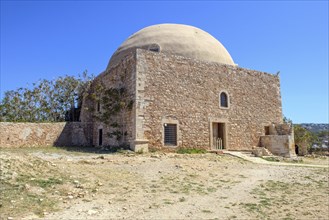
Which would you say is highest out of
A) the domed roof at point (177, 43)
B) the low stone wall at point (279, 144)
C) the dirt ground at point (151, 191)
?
the domed roof at point (177, 43)

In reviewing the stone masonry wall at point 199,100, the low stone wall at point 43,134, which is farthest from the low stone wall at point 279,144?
the low stone wall at point 43,134

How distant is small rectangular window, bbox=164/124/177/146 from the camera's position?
1421 centimetres

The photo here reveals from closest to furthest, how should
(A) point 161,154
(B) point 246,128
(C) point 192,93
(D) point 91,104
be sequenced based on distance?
(A) point 161,154 → (C) point 192,93 → (B) point 246,128 → (D) point 91,104

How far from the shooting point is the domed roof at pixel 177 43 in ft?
55.3

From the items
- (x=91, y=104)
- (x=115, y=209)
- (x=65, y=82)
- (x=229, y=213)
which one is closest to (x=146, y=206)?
(x=115, y=209)

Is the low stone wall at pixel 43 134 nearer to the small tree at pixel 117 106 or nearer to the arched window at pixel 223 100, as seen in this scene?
the small tree at pixel 117 106

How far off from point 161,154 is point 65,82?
12.4m

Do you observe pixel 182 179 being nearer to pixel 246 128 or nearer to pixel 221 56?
pixel 246 128

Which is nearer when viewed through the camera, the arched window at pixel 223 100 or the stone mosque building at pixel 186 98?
the stone mosque building at pixel 186 98

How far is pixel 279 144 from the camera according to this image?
16672mm

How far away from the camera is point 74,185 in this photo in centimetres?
723

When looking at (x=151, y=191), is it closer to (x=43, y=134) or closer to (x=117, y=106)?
(x=117, y=106)

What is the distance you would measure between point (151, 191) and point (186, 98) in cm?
821

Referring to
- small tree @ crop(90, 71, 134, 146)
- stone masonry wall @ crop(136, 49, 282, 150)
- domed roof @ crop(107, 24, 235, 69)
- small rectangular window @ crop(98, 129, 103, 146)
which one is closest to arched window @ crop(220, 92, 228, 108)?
stone masonry wall @ crop(136, 49, 282, 150)
